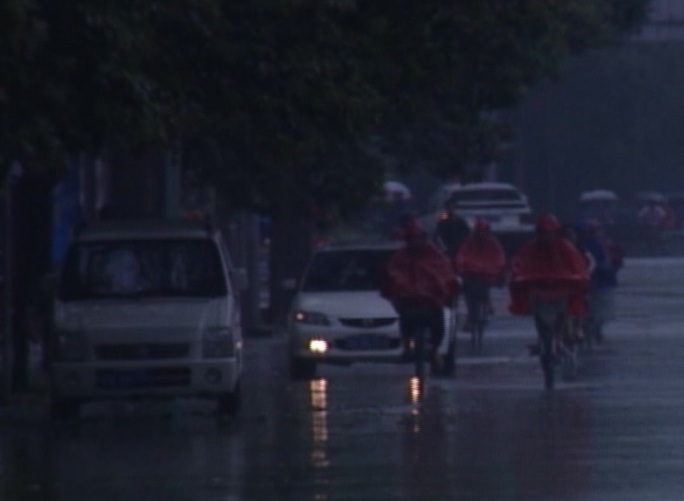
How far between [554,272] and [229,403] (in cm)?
443

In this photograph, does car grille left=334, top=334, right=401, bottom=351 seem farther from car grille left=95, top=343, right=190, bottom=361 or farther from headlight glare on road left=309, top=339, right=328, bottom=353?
car grille left=95, top=343, right=190, bottom=361

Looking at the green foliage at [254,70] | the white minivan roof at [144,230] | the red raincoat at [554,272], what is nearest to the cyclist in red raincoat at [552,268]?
the red raincoat at [554,272]

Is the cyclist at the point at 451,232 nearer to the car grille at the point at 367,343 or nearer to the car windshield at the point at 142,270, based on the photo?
the car grille at the point at 367,343

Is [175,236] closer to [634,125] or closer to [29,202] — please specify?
[29,202]

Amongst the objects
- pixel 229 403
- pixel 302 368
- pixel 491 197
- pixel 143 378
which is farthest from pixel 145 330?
pixel 491 197

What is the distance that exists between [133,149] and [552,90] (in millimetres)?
62799

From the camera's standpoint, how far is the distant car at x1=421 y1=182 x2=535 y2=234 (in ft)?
183

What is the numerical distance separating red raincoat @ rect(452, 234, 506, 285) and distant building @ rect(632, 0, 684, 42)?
9.73 meters

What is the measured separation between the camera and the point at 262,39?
19750mm

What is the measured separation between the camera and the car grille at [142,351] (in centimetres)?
1978

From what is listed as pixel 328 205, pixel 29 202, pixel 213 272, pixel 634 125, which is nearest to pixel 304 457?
pixel 213 272

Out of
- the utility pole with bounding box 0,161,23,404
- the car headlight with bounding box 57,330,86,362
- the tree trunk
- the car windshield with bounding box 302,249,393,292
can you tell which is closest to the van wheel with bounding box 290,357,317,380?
the car windshield with bounding box 302,249,393,292

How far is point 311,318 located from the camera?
993 inches

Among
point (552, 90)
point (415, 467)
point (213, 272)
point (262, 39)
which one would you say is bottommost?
point (415, 467)
